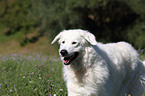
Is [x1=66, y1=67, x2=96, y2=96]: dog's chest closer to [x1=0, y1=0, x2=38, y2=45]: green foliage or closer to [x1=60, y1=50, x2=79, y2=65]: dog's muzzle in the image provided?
[x1=60, y1=50, x2=79, y2=65]: dog's muzzle

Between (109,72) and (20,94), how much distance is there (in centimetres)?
189

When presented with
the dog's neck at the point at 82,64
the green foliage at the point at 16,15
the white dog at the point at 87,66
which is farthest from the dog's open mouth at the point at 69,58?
the green foliage at the point at 16,15

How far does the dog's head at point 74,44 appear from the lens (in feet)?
11.8

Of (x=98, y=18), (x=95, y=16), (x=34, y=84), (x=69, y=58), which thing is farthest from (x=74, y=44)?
(x=98, y=18)

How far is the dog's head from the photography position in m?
3.61

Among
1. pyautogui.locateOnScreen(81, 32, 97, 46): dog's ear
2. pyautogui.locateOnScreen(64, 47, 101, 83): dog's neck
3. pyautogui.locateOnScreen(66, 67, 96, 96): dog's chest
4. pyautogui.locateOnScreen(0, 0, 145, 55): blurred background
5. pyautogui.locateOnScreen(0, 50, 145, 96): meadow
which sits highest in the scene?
pyautogui.locateOnScreen(0, 0, 145, 55): blurred background

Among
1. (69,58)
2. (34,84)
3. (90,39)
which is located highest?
(90,39)

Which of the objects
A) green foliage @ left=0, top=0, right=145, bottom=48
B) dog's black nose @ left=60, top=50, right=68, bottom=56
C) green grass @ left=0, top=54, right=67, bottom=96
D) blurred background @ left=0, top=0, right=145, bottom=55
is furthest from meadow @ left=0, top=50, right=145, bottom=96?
green foliage @ left=0, top=0, right=145, bottom=48

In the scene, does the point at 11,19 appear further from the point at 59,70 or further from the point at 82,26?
the point at 59,70

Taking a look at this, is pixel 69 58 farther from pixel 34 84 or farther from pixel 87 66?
pixel 34 84

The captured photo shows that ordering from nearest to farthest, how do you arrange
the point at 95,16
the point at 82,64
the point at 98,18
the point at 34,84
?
the point at 82,64 → the point at 34,84 → the point at 95,16 → the point at 98,18

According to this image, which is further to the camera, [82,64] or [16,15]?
[16,15]

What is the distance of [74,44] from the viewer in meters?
3.72

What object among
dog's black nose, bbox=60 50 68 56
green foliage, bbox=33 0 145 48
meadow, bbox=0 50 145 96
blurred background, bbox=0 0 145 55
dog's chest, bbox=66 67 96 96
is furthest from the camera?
green foliage, bbox=33 0 145 48
